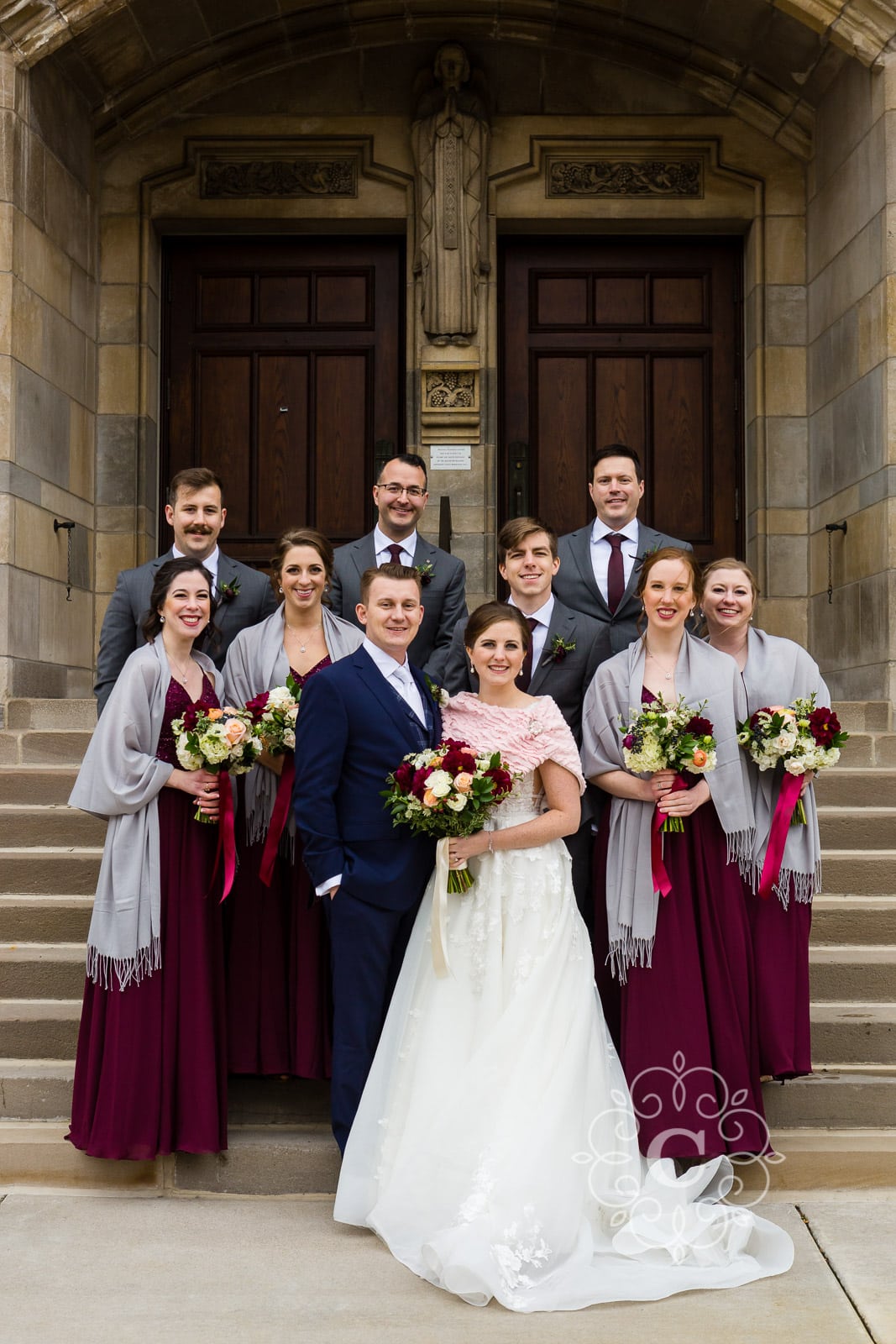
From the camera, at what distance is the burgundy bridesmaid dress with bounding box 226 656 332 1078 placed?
434 cm

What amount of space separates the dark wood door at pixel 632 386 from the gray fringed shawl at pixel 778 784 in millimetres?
4212

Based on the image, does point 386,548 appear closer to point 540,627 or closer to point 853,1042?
point 540,627

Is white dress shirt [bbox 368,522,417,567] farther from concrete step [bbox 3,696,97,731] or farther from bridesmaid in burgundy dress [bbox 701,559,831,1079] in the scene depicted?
concrete step [bbox 3,696,97,731]

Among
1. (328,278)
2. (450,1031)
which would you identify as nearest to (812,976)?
(450,1031)

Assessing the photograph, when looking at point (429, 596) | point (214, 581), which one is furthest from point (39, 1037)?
point (429, 596)

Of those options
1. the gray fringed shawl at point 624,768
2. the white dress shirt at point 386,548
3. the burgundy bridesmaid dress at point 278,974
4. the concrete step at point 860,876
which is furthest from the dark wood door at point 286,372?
the gray fringed shawl at point 624,768

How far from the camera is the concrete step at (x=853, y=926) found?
518 cm

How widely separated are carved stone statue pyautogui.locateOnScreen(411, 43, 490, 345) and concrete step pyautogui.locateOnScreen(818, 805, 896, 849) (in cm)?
408

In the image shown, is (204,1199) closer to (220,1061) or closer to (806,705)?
(220,1061)

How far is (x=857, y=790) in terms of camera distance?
19.3 feet

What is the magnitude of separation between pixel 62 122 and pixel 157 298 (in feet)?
4.03

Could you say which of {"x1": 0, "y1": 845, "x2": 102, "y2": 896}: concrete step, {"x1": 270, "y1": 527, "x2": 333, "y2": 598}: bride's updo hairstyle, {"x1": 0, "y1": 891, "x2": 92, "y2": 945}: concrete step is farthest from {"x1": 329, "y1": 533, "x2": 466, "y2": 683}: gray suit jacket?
{"x1": 0, "y1": 891, "x2": 92, "y2": 945}: concrete step

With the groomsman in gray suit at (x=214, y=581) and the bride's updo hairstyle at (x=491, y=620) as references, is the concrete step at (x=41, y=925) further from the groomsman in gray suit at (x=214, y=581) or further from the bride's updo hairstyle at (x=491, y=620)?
the bride's updo hairstyle at (x=491, y=620)

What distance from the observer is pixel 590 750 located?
4.27 metres
